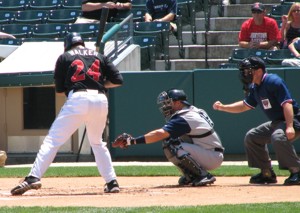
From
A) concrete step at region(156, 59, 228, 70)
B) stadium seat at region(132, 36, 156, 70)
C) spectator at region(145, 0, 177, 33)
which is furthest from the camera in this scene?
spectator at region(145, 0, 177, 33)

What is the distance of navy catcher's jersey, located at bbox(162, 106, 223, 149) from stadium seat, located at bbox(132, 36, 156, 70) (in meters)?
7.14

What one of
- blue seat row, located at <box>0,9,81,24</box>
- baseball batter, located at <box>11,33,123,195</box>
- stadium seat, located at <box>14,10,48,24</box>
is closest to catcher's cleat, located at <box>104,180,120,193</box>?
baseball batter, located at <box>11,33,123,195</box>

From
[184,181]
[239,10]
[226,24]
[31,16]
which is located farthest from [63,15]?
[184,181]

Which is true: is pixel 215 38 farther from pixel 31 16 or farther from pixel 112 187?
pixel 112 187

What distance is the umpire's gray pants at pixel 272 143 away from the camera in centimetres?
981

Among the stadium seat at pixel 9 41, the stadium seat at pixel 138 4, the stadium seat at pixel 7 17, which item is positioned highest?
the stadium seat at pixel 138 4

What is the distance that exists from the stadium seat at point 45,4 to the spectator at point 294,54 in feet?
21.3

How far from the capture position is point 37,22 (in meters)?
19.5

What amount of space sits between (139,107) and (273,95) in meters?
5.89

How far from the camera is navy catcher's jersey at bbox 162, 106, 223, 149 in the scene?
9719mm

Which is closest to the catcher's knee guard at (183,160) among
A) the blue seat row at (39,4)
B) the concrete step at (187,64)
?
the concrete step at (187,64)

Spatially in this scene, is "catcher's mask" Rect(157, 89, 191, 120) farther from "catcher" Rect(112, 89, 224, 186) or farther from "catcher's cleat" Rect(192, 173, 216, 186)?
"catcher's cleat" Rect(192, 173, 216, 186)

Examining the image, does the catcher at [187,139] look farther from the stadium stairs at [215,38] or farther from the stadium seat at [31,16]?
the stadium seat at [31,16]

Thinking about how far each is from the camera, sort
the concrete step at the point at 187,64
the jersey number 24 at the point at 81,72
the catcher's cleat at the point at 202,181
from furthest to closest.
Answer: the concrete step at the point at 187,64
the catcher's cleat at the point at 202,181
the jersey number 24 at the point at 81,72
